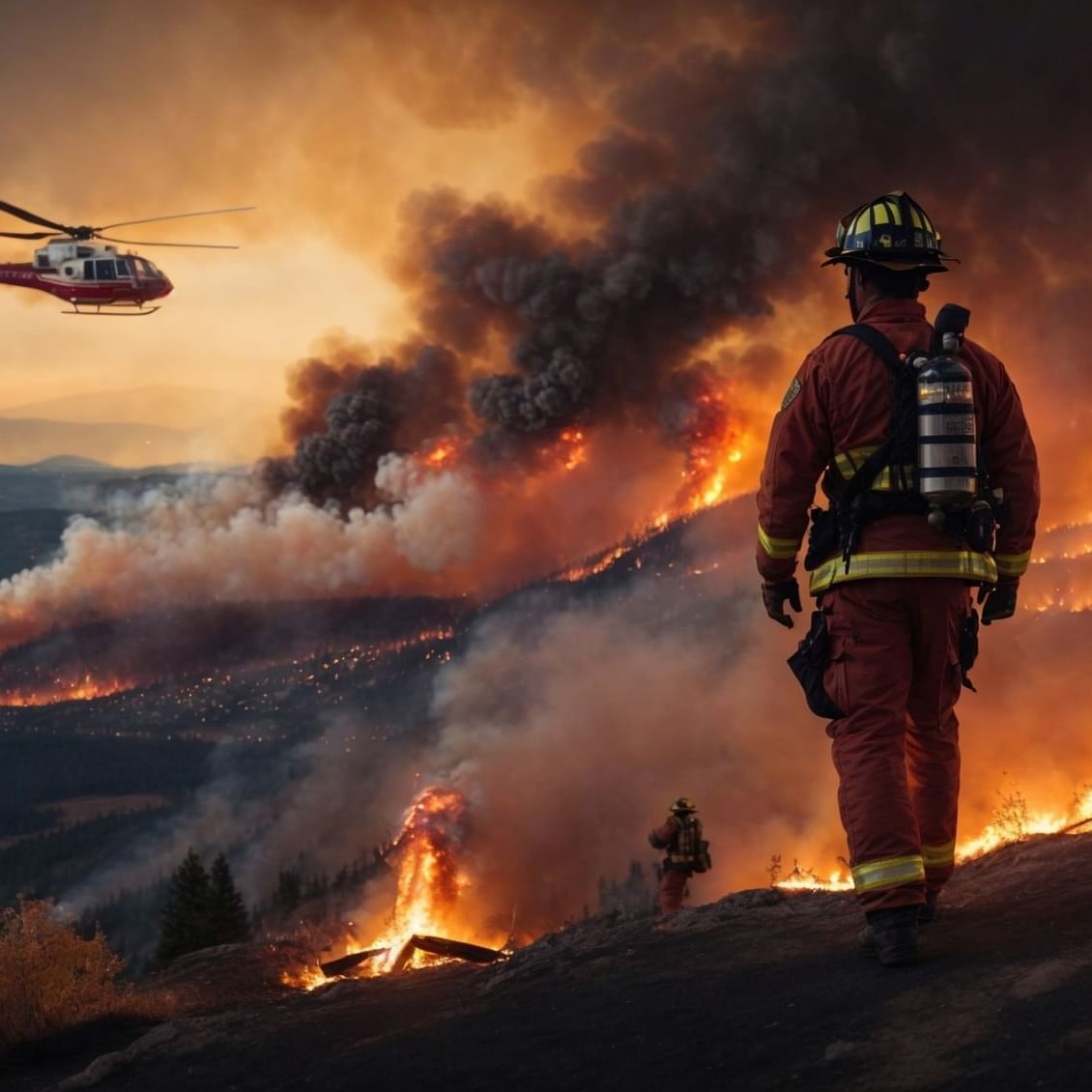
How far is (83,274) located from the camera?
37.2 metres

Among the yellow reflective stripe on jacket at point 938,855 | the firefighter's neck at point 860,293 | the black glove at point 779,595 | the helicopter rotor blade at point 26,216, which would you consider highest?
the helicopter rotor blade at point 26,216

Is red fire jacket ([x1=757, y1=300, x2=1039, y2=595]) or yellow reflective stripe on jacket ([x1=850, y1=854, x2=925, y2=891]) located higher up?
red fire jacket ([x1=757, y1=300, x2=1039, y2=595])

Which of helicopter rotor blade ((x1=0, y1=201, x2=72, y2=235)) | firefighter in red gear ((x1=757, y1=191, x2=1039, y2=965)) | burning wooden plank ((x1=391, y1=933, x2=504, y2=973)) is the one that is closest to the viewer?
firefighter in red gear ((x1=757, y1=191, x2=1039, y2=965))

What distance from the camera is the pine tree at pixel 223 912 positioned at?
108 feet

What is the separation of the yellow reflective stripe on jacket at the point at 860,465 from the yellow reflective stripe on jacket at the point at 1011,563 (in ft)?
2.62

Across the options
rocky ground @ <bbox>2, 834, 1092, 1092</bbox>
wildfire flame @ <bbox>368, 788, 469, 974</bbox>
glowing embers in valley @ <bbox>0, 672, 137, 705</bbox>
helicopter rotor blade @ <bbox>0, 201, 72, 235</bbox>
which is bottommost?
rocky ground @ <bbox>2, 834, 1092, 1092</bbox>

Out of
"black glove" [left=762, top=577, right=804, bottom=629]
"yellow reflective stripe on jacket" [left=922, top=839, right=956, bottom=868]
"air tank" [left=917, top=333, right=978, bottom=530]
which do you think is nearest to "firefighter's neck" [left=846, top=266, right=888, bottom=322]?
"air tank" [left=917, top=333, right=978, bottom=530]

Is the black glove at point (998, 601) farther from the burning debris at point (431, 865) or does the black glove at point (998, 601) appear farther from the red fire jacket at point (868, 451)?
the burning debris at point (431, 865)

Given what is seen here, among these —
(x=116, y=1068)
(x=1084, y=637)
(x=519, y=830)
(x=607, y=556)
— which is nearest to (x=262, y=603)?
(x=607, y=556)

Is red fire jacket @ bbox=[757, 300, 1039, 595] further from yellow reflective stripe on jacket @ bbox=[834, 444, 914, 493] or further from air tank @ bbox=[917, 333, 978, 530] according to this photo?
air tank @ bbox=[917, 333, 978, 530]

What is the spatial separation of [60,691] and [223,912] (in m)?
100

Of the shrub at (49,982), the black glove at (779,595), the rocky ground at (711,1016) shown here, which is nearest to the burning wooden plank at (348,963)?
the shrub at (49,982)

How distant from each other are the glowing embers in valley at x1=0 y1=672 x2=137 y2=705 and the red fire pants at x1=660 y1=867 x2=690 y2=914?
115742mm

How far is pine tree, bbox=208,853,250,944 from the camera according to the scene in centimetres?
3297
